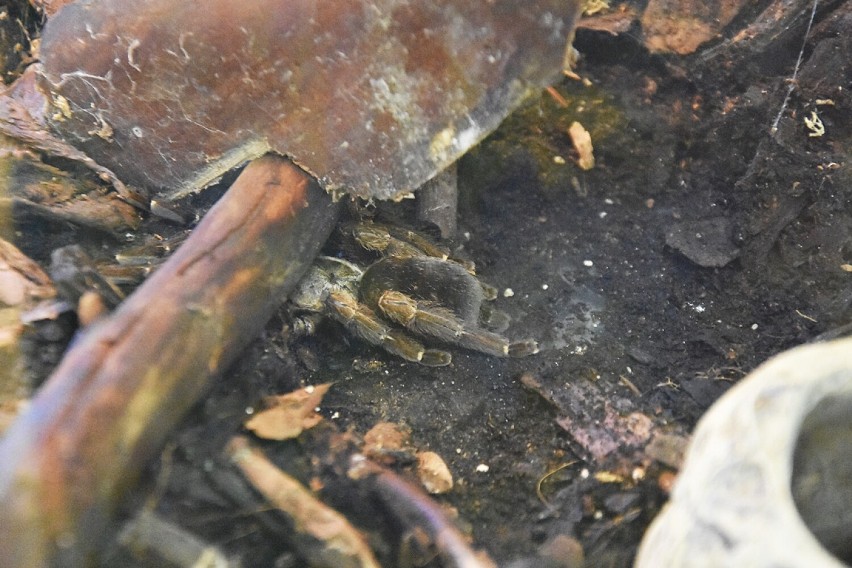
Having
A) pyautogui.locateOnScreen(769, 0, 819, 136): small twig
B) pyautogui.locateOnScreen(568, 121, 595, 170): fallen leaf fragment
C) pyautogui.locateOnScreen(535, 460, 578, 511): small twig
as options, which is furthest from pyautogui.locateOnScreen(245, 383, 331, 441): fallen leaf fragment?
pyautogui.locateOnScreen(769, 0, 819, 136): small twig

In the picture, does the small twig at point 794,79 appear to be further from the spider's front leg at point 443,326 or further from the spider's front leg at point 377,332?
the spider's front leg at point 377,332

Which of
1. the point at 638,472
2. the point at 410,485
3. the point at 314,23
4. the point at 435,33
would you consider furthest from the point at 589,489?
the point at 314,23

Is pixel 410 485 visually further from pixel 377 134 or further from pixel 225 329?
pixel 377 134

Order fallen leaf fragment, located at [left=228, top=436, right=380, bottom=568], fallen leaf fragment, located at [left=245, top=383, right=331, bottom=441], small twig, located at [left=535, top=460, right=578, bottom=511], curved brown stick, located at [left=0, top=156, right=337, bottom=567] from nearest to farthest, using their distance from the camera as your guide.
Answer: curved brown stick, located at [left=0, top=156, right=337, bottom=567] → fallen leaf fragment, located at [left=228, top=436, right=380, bottom=568] → fallen leaf fragment, located at [left=245, top=383, right=331, bottom=441] → small twig, located at [left=535, top=460, right=578, bottom=511]

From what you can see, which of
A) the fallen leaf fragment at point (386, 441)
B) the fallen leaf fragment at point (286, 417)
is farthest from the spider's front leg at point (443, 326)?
the fallen leaf fragment at point (286, 417)

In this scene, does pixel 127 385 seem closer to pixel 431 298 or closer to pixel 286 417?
pixel 286 417

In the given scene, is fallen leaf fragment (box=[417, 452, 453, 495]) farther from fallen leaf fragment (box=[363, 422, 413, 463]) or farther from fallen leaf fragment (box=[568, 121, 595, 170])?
fallen leaf fragment (box=[568, 121, 595, 170])
